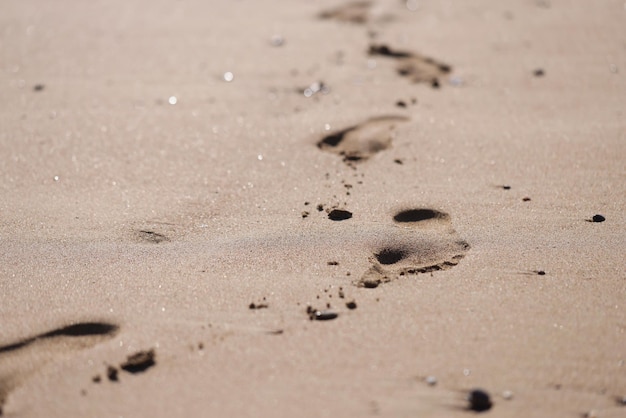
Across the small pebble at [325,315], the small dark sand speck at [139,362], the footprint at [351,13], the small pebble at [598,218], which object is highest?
the footprint at [351,13]

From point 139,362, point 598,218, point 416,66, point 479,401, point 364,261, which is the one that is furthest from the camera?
point 416,66

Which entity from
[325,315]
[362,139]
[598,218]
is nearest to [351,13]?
[362,139]

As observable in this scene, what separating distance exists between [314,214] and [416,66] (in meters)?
1.27

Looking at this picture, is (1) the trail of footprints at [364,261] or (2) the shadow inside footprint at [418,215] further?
(2) the shadow inside footprint at [418,215]

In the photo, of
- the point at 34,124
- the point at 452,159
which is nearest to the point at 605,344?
the point at 452,159

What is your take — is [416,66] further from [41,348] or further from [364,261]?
[41,348]

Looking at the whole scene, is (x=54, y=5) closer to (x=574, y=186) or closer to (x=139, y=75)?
(x=139, y=75)

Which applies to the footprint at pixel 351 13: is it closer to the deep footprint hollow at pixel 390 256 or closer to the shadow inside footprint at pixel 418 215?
the shadow inside footprint at pixel 418 215

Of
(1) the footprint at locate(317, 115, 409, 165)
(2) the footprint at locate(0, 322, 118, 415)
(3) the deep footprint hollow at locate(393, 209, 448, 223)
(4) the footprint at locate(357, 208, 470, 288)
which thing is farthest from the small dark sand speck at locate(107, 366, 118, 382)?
(1) the footprint at locate(317, 115, 409, 165)

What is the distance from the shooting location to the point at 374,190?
2428 mm

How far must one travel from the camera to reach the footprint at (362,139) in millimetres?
2658

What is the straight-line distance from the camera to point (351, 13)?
3852mm

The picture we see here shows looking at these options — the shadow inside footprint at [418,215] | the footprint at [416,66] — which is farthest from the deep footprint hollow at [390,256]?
the footprint at [416,66]

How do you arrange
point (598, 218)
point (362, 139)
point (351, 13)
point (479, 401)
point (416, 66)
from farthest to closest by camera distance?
point (351, 13) < point (416, 66) < point (362, 139) < point (598, 218) < point (479, 401)
